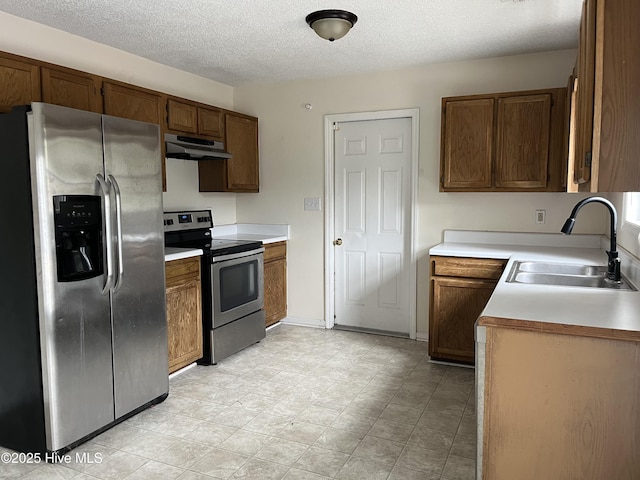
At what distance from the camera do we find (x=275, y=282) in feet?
15.0

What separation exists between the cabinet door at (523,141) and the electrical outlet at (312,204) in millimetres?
1692

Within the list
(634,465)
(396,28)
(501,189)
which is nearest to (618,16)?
(634,465)

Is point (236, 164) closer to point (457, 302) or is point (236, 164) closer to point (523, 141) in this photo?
point (457, 302)

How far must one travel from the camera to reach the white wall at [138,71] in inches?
116

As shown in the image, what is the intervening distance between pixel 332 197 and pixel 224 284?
139 cm

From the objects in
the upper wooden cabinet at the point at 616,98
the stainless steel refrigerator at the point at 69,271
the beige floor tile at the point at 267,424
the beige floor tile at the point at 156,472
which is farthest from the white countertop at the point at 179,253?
the upper wooden cabinet at the point at 616,98

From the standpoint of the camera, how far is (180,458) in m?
2.37

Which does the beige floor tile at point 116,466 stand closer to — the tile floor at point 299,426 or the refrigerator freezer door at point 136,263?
the tile floor at point 299,426

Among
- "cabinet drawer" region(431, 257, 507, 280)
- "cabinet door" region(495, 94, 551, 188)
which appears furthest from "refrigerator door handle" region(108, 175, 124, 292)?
"cabinet door" region(495, 94, 551, 188)

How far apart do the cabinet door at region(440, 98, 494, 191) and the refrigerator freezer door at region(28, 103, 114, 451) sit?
2.48 metres

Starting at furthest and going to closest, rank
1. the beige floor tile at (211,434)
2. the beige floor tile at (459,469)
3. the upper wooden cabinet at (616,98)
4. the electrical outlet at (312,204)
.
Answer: the electrical outlet at (312,204) < the beige floor tile at (211,434) < the beige floor tile at (459,469) < the upper wooden cabinet at (616,98)

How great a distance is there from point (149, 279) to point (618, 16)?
2.54 meters

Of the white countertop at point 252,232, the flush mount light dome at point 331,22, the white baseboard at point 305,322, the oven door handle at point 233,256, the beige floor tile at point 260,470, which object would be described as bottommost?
the beige floor tile at point 260,470

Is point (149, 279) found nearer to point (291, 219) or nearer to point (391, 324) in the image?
point (291, 219)
